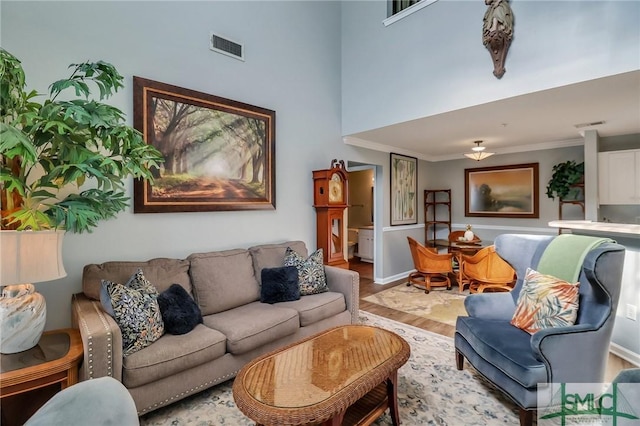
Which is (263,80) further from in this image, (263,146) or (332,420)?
(332,420)

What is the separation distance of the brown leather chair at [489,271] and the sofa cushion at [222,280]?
3113mm

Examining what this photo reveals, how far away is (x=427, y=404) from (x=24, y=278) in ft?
8.06

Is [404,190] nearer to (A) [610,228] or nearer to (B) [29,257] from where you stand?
(A) [610,228]

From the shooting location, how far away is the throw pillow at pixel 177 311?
217 centimetres

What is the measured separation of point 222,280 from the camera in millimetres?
2754

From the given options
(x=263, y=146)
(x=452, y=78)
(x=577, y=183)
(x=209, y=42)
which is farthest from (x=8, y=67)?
(x=577, y=183)

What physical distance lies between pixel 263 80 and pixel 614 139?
5107 mm

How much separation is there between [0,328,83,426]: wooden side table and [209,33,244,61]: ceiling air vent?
2.81 metres

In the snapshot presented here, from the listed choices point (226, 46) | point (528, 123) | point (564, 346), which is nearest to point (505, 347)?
point (564, 346)

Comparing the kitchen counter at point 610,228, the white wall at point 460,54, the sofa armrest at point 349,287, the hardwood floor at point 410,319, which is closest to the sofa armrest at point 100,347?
the sofa armrest at point 349,287

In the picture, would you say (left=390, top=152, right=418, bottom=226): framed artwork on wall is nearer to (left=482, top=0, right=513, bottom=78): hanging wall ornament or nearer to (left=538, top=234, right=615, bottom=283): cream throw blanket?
(left=482, top=0, right=513, bottom=78): hanging wall ornament

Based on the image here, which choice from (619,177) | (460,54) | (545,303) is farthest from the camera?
(619,177)

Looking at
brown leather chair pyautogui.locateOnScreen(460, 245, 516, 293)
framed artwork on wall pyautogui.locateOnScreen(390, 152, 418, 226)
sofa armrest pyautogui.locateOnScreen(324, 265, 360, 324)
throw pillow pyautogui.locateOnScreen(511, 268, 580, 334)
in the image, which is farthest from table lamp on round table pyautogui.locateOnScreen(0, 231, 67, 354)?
framed artwork on wall pyautogui.locateOnScreen(390, 152, 418, 226)

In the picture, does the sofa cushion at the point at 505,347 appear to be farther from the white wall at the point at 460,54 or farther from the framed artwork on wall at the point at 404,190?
the framed artwork on wall at the point at 404,190
